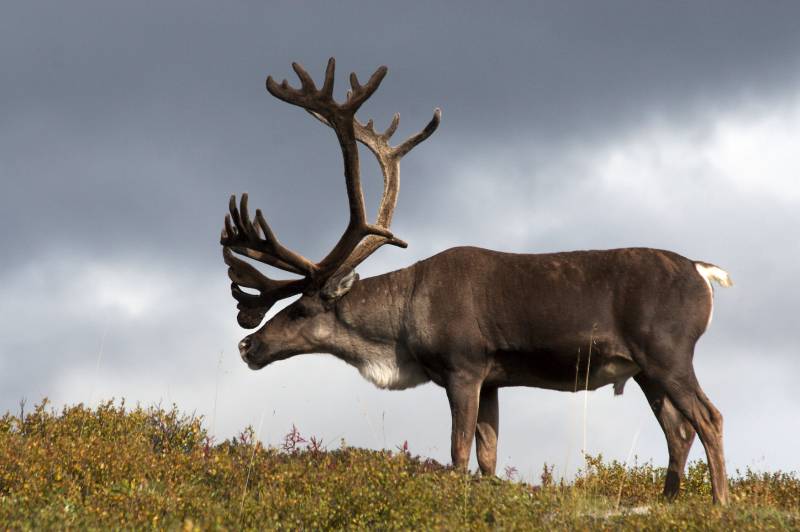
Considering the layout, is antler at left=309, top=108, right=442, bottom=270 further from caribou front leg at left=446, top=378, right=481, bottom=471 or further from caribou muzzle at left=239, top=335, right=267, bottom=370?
caribou front leg at left=446, top=378, right=481, bottom=471

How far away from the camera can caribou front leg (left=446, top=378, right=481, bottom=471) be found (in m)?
9.67

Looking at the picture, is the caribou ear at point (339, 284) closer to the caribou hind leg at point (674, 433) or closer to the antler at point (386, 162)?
the antler at point (386, 162)

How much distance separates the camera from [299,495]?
820 cm

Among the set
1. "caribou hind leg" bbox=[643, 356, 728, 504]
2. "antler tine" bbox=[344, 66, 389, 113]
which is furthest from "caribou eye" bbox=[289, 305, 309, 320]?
"caribou hind leg" bbox=[643, 356, 728, 504]

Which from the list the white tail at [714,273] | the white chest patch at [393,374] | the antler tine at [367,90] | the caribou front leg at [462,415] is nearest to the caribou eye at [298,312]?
the white chest patch at [393,374]

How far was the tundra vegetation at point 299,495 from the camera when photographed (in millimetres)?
7305

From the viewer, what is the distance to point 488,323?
1000 cm

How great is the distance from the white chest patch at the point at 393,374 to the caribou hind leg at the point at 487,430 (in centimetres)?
69

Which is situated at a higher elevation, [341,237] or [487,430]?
[341,237]

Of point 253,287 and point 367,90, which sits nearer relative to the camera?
point 367,90

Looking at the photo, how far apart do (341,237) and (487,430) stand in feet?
9.50

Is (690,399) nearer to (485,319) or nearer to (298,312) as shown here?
(485,319)

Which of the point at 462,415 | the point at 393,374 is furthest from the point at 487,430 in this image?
the point at 393,374

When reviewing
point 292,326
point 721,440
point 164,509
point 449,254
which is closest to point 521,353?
point 449,254
